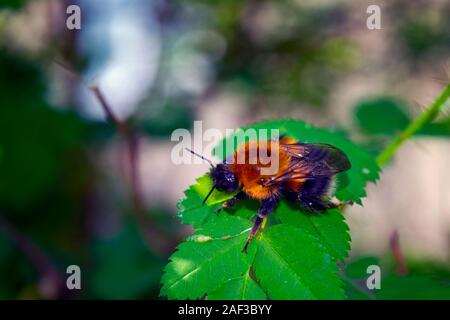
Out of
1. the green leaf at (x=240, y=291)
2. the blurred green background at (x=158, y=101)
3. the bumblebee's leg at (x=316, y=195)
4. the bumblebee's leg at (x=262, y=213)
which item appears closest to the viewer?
the green leaf at (x=240, y=291)

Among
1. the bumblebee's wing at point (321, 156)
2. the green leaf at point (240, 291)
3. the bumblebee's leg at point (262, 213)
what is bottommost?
the green leaf at point (240, 291)

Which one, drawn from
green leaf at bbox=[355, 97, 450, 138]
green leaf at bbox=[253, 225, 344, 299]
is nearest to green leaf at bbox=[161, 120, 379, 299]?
green leaf at bbox=[253, 225, 344, 299]

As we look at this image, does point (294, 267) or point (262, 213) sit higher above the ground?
point (262, 213)

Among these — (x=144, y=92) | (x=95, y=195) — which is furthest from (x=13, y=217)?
(x=144, y=92)

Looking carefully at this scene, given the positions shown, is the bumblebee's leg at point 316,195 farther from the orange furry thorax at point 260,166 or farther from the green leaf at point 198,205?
the green leaf at point 198,205

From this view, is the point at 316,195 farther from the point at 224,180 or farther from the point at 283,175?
the point at 224,180

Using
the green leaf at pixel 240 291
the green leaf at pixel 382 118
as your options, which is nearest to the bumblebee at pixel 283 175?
the green leaf at pixel 240 291

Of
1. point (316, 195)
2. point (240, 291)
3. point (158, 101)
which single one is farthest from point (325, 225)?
point (158, 101)
